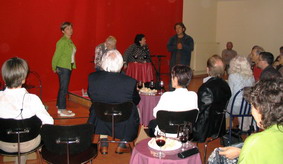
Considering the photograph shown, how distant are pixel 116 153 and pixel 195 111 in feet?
4.77

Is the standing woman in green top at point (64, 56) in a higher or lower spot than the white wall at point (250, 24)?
lower

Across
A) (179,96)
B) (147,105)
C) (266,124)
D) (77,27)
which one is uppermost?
(77,27)

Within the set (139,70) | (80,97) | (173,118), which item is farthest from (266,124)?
(80,97)

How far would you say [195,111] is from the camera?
2996 mm

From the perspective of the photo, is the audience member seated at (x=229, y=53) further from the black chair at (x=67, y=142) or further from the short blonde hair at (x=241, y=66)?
the black chair at (x=67, y=142)

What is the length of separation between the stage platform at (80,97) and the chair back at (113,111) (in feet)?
9.94

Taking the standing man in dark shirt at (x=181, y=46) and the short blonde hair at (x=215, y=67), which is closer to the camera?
the short blonde hair at (x=215, y=67)

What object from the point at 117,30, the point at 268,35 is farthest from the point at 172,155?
the point at 268,35

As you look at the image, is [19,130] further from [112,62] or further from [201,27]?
[201,27]

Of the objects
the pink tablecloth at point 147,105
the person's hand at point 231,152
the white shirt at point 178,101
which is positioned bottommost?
the pink tablecloth at point 147,105

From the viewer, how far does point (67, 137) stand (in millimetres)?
2439

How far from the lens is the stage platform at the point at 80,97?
6416 mm

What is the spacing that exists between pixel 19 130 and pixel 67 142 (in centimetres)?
49

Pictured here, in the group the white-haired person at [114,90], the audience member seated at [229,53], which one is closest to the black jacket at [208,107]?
the white-haired person at [114,90]
